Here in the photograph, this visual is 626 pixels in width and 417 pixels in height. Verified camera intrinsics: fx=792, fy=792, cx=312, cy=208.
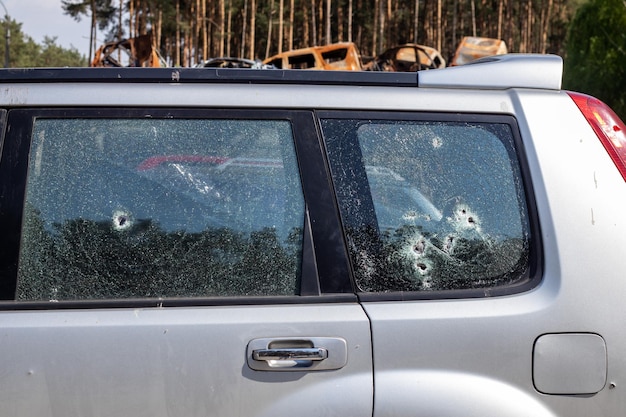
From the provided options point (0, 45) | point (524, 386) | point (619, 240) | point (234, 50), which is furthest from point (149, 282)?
point (0, 45)

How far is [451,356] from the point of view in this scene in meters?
2.21

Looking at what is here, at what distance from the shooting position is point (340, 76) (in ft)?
7.94

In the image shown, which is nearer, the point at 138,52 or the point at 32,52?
the point at 138,52

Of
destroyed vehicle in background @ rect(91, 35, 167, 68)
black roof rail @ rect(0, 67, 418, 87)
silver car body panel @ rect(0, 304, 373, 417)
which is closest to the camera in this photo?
silver car body panel @ rect(0, 304, 373, 417)

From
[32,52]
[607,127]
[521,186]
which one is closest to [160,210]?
[521,186]

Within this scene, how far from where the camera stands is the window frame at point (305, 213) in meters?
2.23

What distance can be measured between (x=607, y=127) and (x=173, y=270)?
54.3 inches

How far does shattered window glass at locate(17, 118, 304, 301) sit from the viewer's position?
2.25m

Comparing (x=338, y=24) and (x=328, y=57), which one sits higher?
(x=338, y=24)

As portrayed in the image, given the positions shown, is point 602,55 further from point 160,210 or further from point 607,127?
point 160,210

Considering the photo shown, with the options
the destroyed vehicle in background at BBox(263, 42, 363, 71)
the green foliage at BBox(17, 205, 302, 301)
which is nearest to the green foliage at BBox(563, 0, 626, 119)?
the destroyed vehicle in background at BBox(263, 42, 363, 71)

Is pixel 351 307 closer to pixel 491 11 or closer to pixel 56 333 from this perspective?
pixel 56 333

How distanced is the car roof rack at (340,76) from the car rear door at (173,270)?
108 mm

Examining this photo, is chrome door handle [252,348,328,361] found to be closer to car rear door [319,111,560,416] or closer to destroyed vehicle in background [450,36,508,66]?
car rear door [319,111,560,416]
